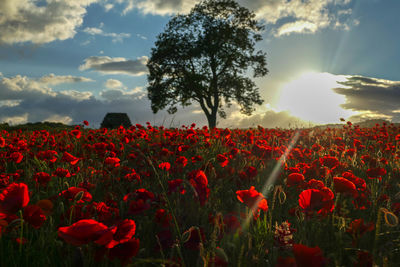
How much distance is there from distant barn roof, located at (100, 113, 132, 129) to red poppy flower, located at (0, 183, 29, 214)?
19.6 meters

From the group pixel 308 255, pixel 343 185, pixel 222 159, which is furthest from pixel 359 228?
pixel 222 159

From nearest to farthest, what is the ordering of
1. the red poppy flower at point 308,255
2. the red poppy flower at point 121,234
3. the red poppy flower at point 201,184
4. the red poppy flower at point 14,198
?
the red poppy flower at point 308,255 < the red poppy flower at point 121,234 < the red poppy flower at point 14,198 < the red poppy flower at point 201,184

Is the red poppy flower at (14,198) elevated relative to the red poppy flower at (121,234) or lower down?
elevated

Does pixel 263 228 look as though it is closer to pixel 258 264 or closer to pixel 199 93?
pixel 258 264

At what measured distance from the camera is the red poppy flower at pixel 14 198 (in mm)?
1354

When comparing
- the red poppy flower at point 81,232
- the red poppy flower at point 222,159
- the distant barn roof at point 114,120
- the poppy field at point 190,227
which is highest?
the distant barn roof at point 114,120

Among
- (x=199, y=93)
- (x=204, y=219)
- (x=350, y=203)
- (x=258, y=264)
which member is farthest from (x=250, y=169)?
(x=199, y=93)

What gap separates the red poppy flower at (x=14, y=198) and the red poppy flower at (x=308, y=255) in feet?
3.92

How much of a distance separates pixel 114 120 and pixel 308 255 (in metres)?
21.0

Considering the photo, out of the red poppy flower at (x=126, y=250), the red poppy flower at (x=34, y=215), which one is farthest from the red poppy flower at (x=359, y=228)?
the red poppy flower at (x=34, y=215)

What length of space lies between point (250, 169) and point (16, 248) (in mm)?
1867

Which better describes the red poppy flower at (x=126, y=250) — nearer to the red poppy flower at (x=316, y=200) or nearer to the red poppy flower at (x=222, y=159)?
the red poppy flower at (x=316, y=200)

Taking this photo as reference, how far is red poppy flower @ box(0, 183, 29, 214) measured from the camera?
4.44 ft

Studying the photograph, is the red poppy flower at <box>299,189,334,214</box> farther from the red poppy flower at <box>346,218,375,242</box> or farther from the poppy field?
the red poppy flower at <box>346,218,375,242</box>
